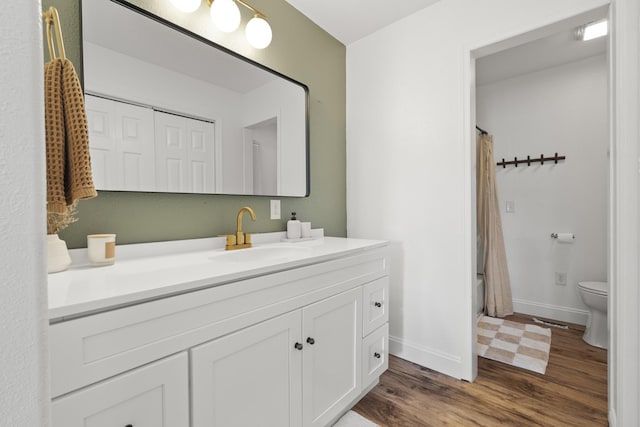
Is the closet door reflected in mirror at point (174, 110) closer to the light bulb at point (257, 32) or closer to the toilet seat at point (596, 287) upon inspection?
the light bulb at point (257, 32)

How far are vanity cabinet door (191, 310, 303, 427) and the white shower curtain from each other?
2.37 m

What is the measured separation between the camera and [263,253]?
1.52 meters

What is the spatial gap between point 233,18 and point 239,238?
1099 millimetres

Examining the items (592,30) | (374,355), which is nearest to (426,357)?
(374,355)

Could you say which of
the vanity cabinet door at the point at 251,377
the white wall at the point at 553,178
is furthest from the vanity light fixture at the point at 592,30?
the vanity cabinet door at the point at 251,377

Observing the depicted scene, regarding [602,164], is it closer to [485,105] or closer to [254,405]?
[485,105]

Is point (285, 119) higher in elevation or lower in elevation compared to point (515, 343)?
higher

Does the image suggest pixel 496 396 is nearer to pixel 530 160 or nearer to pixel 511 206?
pixel 511 206

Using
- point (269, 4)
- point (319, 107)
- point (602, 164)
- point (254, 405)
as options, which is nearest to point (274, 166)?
point (319, 107)

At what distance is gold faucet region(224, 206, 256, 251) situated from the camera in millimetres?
1483

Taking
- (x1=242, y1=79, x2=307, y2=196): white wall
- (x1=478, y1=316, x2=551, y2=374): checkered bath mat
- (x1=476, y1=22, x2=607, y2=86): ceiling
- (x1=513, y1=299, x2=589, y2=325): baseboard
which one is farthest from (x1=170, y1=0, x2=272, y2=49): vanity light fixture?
(x1=513, y1=299, x2=589, y2=325): baseboard

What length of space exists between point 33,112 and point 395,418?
1751 mm

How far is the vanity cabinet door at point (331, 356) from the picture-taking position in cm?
121

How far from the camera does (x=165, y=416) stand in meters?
0.77
